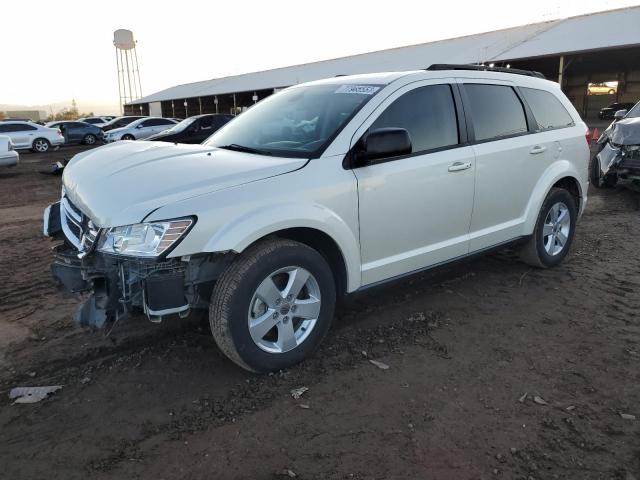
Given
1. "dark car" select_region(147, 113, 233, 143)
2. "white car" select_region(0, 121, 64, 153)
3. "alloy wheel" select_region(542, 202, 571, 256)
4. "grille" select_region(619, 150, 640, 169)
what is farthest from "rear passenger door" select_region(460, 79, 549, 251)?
"white car" select_region(0, 121, 64, 153)

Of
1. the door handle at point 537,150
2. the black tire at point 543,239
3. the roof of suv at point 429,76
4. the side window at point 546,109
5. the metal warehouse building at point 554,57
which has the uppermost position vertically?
the metal warehouse building at point 554,57

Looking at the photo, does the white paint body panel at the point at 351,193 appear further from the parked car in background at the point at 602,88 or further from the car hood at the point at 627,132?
the parked car in background at the point at 602,88

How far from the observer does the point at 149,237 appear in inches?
108

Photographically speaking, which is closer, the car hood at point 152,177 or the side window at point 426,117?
the car hood at point 152,177

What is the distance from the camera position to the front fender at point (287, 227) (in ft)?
9.30

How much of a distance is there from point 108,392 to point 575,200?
4664mm

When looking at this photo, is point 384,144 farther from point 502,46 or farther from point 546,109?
point 502,46

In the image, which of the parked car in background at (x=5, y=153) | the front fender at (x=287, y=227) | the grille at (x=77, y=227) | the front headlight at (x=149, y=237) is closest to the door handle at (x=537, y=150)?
the front fender at (x=287, y=227)

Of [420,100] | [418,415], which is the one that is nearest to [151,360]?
[418,415]

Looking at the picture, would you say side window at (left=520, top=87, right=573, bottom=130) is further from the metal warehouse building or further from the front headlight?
the metal warehouse building

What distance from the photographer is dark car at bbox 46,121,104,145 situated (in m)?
27.5

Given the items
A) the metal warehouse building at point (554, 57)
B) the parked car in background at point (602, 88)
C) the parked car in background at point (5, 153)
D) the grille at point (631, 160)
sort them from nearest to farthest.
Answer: the grille at point (631, 160) → the parked car in background at point (5, 153) → the metal warehouse building at point (554, 57) → the parked car in background at point (602, 88)

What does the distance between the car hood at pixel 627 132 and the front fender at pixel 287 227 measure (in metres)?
6.35

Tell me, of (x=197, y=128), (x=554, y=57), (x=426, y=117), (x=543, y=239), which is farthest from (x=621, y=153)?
(x=554, y=57)
